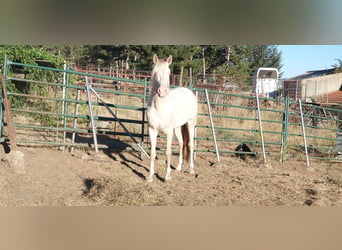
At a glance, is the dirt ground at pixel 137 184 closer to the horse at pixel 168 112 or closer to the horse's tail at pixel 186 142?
the horse's tail at pixel 186 142

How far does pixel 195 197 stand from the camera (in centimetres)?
290

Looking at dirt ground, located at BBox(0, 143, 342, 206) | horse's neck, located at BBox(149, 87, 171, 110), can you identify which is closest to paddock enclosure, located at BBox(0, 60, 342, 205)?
dirt ground, located at BBox(0, 143, 342, 206)

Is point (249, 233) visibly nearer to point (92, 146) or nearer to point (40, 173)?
point (40, 173)

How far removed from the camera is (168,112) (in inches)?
134

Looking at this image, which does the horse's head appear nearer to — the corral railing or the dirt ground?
the dirt ground

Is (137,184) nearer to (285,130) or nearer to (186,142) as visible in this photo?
(186,142)

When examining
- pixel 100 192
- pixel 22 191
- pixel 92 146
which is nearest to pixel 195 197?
pixel 100 192

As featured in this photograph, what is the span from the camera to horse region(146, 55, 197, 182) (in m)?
3.11

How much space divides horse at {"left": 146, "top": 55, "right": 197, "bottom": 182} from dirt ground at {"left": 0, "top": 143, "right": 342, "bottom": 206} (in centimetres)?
28

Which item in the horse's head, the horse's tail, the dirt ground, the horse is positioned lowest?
the dirt ground

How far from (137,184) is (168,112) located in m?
0.85

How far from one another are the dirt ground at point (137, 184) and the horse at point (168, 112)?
0.93ft

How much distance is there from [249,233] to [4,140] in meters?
3.20

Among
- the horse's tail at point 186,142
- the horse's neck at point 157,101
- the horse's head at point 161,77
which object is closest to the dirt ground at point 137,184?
the horse's tail at point 186,142
